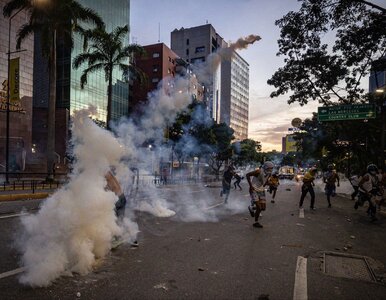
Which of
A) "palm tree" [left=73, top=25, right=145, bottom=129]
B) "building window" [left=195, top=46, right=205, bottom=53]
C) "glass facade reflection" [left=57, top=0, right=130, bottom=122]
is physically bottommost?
"palm tree" [left=73, top=25, right=145, bottom=129]

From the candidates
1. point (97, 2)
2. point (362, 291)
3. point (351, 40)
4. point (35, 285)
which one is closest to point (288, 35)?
point (351, 40)

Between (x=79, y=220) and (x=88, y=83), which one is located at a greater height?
(x=88, y=83)

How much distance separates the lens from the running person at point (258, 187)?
916 centimetres

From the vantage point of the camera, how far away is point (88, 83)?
5141 centimetres

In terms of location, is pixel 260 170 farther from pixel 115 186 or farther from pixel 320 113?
pixel 320 113

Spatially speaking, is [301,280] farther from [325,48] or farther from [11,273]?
[325,48]

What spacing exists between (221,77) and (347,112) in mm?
114991

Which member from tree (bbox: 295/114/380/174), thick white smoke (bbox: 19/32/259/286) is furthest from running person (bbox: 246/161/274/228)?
tree (bbox: 295/114/380/174)

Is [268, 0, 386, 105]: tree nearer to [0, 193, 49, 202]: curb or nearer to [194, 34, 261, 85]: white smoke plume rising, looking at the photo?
[194, 34, 261, 85]: white smoke plume rising

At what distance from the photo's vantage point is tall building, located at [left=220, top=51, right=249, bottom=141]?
13188 centimetres

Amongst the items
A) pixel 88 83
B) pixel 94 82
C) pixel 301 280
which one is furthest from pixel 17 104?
pixel 301 280

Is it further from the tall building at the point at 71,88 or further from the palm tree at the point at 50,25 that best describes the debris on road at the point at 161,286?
the tall building at the point at 71,88

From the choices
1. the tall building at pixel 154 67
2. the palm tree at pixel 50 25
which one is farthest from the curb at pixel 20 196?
the tall building at pixel 154 67

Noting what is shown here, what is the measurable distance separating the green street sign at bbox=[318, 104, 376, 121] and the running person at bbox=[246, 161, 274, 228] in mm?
14274
